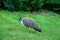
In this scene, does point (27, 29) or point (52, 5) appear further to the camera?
point (52, 5)

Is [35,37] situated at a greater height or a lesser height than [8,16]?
greater

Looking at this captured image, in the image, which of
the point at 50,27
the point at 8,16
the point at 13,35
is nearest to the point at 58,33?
the point at 50,27

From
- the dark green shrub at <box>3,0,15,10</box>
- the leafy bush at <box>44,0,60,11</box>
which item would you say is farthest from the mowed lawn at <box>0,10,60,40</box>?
the leafy bush at <box>44,0,60,11</box>

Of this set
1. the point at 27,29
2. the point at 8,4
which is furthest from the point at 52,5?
the point at 27,29

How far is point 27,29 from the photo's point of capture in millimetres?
8352

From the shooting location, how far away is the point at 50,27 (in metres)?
9.58

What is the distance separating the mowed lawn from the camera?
759 cm

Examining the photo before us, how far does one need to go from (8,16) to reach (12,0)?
1.26 meters

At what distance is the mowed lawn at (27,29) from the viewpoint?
24.9ft

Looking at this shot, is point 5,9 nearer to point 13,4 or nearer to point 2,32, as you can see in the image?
point 13,4

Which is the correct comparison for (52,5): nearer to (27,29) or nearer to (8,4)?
(8,4)

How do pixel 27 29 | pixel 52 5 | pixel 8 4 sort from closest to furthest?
1. pixel 27 29
2. pixel 8 4
3. pixel 52 5

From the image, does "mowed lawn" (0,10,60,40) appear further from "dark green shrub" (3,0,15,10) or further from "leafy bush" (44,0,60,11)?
"leafy bush" (44,0,60,11)

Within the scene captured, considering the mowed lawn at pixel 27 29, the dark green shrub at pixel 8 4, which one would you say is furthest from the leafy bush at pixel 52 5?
the dark green shrub at pixel 8 4
